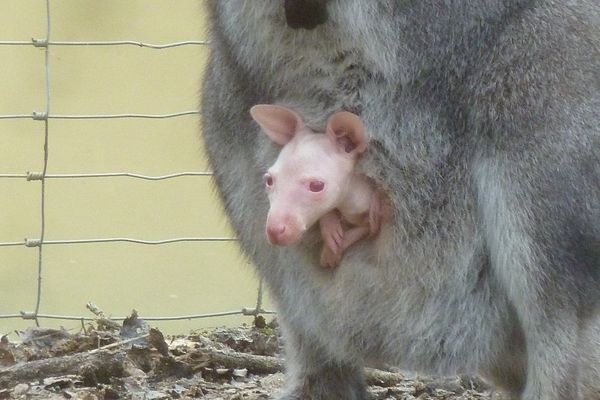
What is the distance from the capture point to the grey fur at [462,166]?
3162 millimetres

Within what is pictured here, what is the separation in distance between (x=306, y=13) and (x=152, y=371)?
162cm

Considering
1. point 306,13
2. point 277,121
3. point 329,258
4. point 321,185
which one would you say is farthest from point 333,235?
point 306,13

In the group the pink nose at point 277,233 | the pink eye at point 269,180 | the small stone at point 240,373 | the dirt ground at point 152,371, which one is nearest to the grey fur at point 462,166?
the pink eye at point 269,180

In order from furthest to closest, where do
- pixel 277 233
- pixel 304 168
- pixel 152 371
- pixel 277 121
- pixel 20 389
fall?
pixel 152 371, pixel 20 389, pixel 277 121, pixel 304 168, pixel 277 233

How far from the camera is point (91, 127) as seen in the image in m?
6.83

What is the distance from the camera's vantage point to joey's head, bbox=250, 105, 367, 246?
3164 mm

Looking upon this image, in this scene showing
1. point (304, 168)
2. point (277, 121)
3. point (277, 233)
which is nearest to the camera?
point (277, 233)

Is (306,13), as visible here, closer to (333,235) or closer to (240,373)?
(333,235)

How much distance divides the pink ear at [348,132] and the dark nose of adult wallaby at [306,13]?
0.24 metres

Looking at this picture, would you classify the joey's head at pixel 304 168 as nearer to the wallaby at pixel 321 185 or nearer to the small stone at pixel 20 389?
the wallaby at pixel 321 185

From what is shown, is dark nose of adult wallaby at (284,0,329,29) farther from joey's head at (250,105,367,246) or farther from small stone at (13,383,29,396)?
small stone at (13,383,29,396)

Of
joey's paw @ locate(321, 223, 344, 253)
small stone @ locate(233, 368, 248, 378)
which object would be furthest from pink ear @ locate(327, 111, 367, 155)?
small stone @ locate(233, 368, 248, 378)

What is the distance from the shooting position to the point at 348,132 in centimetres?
325

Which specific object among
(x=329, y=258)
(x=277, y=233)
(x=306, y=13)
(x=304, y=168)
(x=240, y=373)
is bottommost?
(x=240, y=373)
